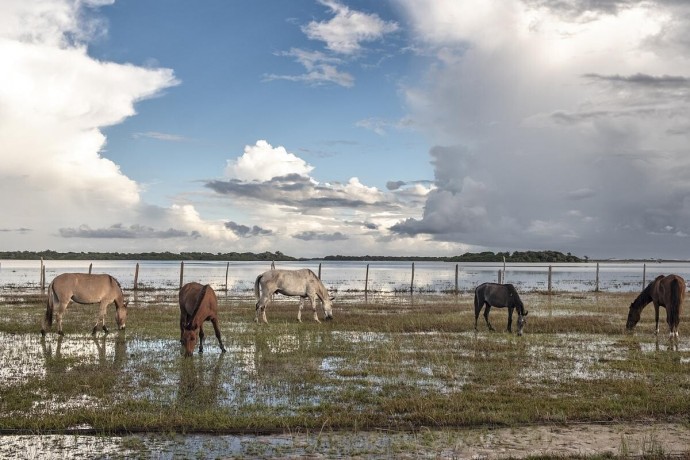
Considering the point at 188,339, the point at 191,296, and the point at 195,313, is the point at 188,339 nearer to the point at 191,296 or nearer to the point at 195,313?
the point at 195,313

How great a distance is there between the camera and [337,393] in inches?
373

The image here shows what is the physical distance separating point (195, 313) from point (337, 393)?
4764mm

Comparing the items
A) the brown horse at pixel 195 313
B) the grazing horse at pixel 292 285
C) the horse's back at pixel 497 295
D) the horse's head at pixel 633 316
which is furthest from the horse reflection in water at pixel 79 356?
the horse's head at pixel 633 316

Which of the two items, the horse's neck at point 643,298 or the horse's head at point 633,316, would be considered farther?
the horse's head at point 633,316

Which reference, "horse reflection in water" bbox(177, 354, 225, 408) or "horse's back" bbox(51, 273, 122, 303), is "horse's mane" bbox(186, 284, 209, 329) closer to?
"horse reflection in water" bbox(177, 354, 225, 408)

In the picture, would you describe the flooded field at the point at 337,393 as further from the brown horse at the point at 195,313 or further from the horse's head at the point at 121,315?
the horse's head at the point at 121,315

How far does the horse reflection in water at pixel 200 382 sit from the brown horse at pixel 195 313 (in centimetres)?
48

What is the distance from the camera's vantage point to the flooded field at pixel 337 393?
6.99m

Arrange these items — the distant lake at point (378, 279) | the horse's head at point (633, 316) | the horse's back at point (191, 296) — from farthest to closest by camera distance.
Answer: the distant lake at point (378, 279) → the horse's head at point (633, 316) → the horse's back at point (191, 296)

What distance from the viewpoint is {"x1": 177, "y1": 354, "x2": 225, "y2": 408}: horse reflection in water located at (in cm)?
893

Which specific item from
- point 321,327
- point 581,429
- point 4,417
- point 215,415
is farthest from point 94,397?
point 321,327

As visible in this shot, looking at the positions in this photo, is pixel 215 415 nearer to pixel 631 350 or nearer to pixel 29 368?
pixel 29 368

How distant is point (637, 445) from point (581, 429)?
2.66 feet

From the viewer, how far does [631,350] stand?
14555 millimetres
